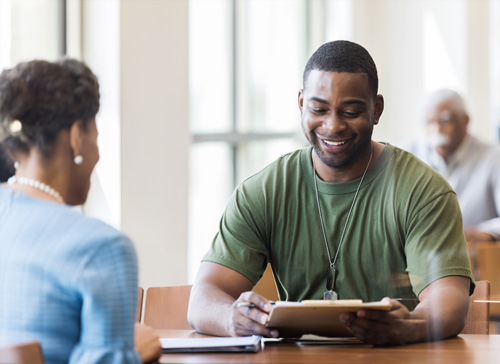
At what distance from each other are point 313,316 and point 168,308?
31.6 inches

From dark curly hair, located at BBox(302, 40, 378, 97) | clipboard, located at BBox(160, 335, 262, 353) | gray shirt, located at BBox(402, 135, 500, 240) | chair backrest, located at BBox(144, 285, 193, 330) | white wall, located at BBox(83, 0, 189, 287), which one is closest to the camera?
clipboard, located at BBox(160, 335, 262, 353)

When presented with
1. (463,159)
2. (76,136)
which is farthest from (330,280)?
→ (463,159)

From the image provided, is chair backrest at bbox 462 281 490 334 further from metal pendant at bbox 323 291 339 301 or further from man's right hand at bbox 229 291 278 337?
man's right hand at bbox 229 291 278 337

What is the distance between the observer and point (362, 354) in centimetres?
176

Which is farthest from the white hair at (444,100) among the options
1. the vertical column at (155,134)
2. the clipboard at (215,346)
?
the clipboard at (215,346)

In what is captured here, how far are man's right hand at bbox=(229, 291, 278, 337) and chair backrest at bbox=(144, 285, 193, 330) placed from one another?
470mm

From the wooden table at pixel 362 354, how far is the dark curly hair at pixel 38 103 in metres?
0.50

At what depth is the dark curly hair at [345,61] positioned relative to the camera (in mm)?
2246

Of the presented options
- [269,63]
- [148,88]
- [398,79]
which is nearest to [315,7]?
[269,63]

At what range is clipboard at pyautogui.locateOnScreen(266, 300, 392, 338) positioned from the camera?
5.46ft

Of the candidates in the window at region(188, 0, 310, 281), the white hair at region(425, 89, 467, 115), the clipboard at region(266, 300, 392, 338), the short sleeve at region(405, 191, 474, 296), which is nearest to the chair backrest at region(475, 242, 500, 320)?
the short sleeve at region(405, 191, 474, 296)

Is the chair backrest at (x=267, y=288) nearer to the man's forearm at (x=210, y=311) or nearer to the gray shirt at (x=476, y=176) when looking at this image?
the man's forearm at (x=210, y=311)

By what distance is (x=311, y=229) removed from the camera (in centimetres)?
224

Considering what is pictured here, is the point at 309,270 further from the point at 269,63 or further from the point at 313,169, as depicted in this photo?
the point at 269,63
